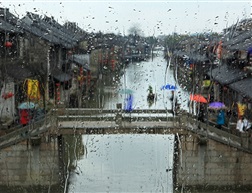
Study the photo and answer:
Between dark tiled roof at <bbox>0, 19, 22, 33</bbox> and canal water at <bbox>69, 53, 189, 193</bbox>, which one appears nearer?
canal water at <bbox>69, 53, 189, 193</bbox>

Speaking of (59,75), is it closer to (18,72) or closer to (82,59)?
(18,72)

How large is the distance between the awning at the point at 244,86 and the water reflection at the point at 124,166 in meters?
3.98

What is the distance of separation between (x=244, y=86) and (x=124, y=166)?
228 inches

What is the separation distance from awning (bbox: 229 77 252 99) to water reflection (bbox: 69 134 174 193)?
3.98 metres

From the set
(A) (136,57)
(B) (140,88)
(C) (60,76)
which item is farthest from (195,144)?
(A) (136,57)

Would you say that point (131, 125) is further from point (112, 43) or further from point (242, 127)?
point (112, 43)

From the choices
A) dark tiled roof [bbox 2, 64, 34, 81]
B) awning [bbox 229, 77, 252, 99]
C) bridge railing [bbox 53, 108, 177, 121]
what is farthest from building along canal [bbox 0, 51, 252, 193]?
dark tiled roof [bbox 2, 64, 34, 81]

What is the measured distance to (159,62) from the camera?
62.0 metres

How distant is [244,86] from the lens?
57.8 ft

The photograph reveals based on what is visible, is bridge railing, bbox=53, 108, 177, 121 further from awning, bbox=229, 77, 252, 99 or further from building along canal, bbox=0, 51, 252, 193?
awning, bbox=229, 77, 252, 99

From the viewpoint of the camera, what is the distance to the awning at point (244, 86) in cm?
1651

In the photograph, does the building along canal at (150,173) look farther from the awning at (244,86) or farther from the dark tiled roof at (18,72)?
the dark tiled roof at (18,72)

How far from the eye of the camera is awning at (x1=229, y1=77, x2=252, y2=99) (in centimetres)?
1651

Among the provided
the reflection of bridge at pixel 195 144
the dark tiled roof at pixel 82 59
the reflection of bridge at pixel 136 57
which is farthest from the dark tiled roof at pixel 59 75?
the reflection of bridge at pixel 136 57
